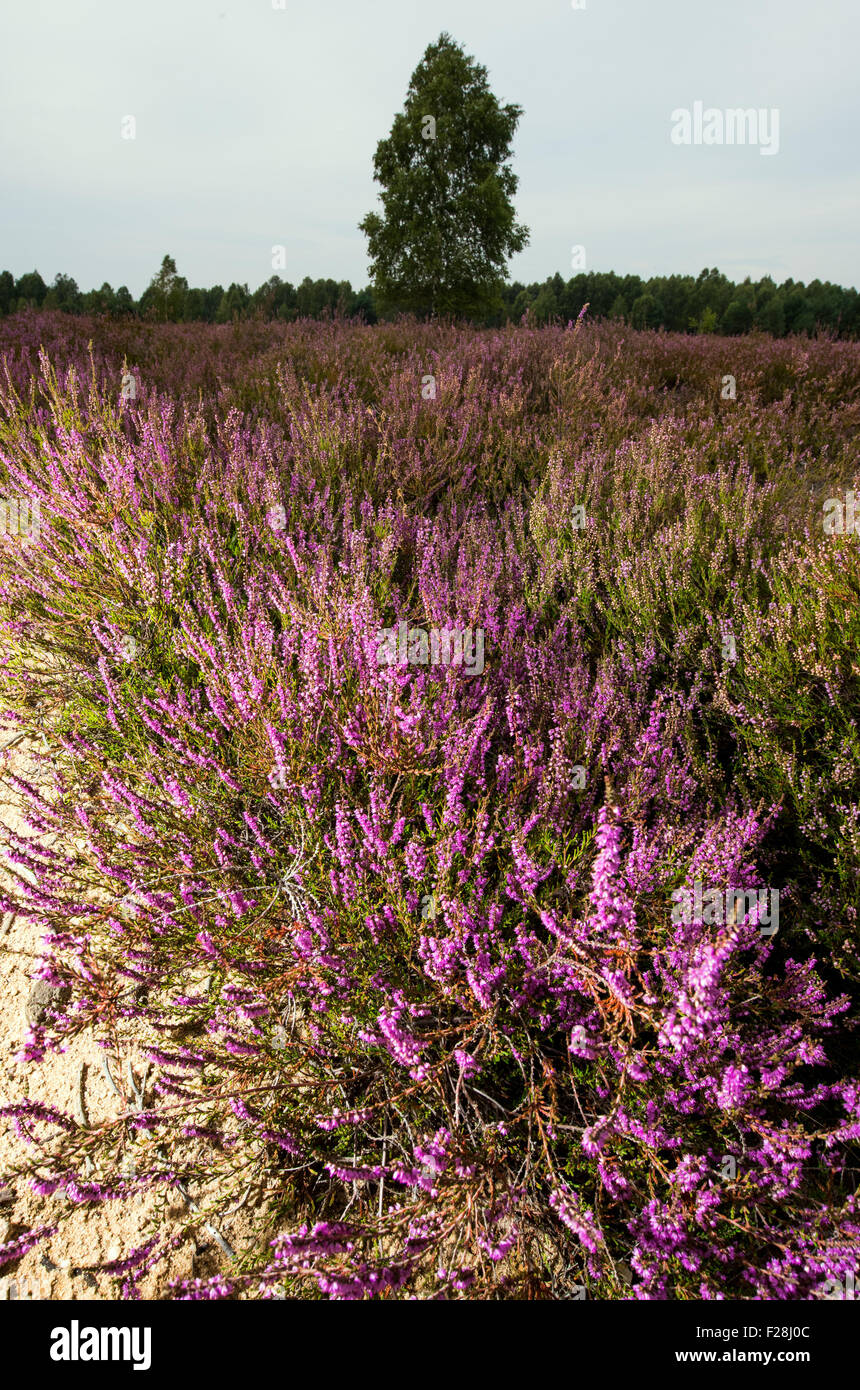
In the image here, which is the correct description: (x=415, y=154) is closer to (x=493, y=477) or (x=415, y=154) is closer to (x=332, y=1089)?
(x=493, y=477)

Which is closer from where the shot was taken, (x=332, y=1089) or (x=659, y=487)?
(x=332, y=1089)

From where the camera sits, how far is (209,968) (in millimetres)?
1811

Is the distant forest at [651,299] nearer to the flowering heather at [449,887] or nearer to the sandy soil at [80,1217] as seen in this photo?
the flowering heather at [449,887]

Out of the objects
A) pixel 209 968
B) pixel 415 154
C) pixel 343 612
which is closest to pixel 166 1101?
pixel 209 968

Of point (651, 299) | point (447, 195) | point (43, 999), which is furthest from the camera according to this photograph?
point (651, 299)

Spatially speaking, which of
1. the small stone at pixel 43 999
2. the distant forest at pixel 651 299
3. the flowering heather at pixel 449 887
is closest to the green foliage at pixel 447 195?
the distant forest at pixel 651 299

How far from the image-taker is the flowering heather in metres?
1.26

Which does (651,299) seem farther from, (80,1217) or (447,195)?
(80,1217)

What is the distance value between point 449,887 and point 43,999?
1.25 metres

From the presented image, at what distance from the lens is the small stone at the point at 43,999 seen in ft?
6.06

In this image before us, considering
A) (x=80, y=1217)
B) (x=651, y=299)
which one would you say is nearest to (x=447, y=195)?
(x=651, y=299)

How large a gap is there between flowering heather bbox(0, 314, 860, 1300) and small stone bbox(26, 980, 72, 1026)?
0.09 meters

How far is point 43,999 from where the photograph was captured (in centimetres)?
189

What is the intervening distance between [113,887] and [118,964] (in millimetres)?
319
